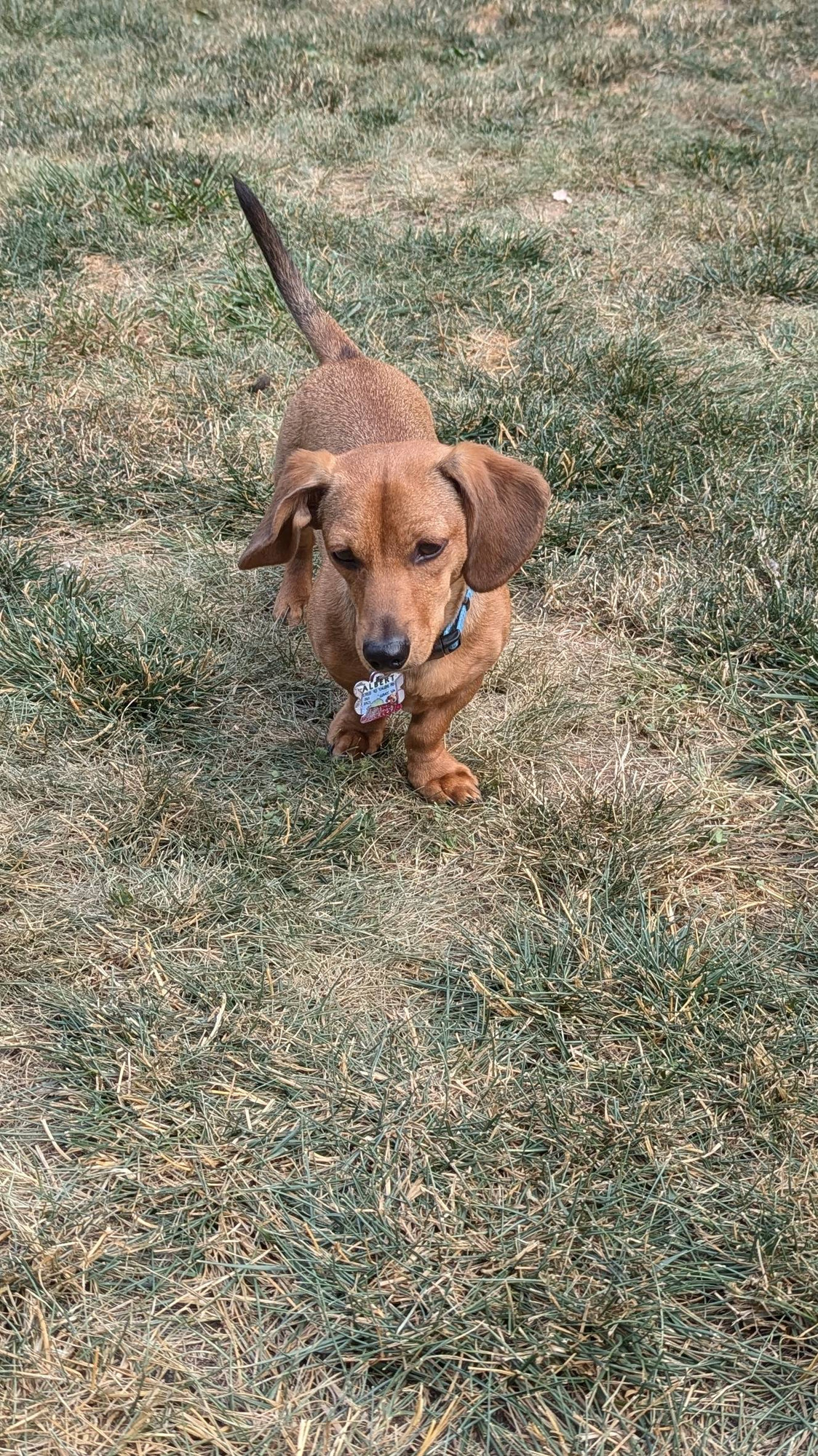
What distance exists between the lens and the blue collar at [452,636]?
2.71m

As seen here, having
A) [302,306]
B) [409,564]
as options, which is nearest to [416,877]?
[409,564]

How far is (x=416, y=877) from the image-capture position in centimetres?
279

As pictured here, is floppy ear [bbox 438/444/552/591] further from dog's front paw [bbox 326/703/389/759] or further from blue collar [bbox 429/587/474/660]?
dog's front paw [bbox 326/703/389/759]

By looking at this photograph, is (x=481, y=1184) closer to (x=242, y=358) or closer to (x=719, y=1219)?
(x=719, y=1219)

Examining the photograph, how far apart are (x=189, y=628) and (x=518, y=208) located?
3.56m

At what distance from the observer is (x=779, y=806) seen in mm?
2953

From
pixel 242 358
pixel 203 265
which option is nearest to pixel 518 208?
pixel 203 265

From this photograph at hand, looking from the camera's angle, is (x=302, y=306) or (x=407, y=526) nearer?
(x=407, y=526)

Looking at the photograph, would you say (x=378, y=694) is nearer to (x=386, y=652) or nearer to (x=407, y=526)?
(x=386, y=652)

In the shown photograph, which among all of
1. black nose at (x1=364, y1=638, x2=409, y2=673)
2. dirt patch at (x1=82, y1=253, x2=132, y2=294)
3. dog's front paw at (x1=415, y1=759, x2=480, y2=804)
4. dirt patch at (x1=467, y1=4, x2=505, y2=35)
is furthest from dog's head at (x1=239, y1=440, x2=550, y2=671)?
Answer: dirt patch at (x1=467, y1=4, x2=505, y2=35)

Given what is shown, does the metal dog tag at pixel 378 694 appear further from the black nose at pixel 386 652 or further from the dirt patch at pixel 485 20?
the dirt patch at pixel 485 20

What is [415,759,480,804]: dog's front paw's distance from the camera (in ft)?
9.86

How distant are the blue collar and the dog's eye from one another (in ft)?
0.62

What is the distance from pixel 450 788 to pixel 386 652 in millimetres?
752
